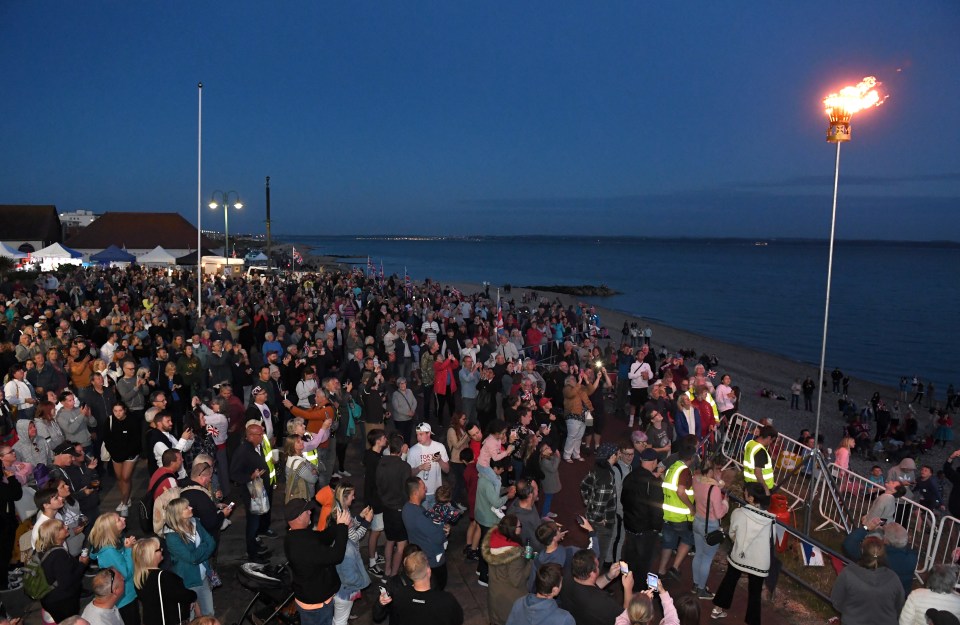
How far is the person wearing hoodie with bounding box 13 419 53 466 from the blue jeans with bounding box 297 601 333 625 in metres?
3.91

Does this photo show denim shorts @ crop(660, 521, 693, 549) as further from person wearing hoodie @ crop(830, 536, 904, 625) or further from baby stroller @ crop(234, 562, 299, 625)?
baby stroller @ crop(234, 562, 299, 625)

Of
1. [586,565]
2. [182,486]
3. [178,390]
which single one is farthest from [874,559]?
[178,390]

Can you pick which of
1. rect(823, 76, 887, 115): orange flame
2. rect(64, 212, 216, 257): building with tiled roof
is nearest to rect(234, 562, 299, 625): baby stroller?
rect(823, 76, 887, 115): orange flame

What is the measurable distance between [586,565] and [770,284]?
100 meters

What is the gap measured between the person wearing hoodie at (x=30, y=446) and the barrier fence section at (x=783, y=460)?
840 centimetres

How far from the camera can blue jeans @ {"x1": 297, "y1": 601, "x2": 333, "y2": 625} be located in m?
4.89

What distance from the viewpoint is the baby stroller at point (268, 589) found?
514 cm

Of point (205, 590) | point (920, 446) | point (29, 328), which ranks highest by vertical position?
point (29, 328)

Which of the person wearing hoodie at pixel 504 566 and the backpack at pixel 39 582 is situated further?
the person wearing hoodie at pixel 504 566

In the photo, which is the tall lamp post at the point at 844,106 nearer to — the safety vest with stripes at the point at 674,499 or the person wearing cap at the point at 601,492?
the safety vest with stripes at the point at 674,499

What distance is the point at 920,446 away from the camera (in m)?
18.7

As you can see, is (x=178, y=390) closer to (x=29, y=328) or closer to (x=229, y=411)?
(x=229, y=411)

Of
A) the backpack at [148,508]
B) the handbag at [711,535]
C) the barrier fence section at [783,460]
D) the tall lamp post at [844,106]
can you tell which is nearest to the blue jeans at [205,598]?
the backpack at [148,508]

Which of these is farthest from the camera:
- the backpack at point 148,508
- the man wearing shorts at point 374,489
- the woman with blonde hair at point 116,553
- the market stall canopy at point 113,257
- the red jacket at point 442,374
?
the market stall canopy at point 113,257
